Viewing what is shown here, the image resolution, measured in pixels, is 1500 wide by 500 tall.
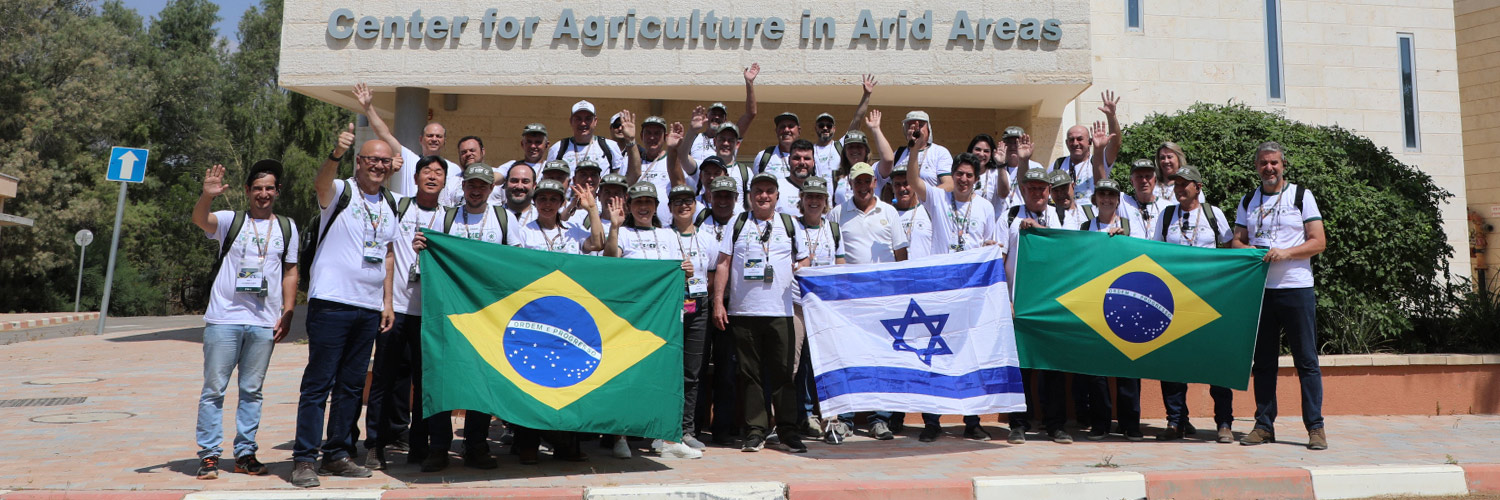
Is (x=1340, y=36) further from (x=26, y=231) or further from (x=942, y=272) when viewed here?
(x=26, y=231)

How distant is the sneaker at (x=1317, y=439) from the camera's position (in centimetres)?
719

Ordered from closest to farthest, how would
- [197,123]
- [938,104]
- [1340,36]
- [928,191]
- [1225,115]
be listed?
1. [928,191]
2. [1225,115]
3. [938,104]
4. [1340,36]
5. [197,123]

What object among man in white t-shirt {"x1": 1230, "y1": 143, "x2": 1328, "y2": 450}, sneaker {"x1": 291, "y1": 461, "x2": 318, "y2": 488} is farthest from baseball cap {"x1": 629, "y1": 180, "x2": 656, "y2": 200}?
man in white t-shirt {"x1": 1230, "y1": 143, "x2": 1328, "y2": 450}

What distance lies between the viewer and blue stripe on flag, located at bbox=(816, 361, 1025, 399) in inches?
274

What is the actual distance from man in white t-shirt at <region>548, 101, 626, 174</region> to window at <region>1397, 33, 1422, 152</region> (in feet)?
45.0

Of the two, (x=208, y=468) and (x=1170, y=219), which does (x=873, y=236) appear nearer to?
(x=1170, y=219)

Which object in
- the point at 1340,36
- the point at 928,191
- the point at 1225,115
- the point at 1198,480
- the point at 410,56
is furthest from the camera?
the point at 1340,36

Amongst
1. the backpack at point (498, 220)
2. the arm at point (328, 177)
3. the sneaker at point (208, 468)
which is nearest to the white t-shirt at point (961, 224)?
the backpack at point (498, 220)

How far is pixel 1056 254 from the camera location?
7547 mm

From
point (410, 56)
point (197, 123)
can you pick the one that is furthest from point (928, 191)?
point (197, 123)

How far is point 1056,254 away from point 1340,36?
1180 centimetres

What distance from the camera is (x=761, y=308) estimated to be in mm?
6984

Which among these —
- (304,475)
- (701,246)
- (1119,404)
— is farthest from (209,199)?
(1119,404)

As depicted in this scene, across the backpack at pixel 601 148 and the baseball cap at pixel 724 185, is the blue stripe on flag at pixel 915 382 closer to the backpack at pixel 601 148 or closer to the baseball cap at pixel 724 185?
the baseball cap at pixel 724 185
